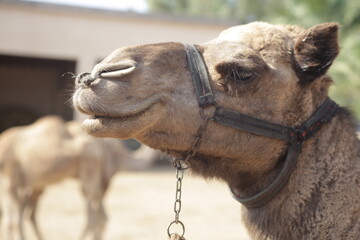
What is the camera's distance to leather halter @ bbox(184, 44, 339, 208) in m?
2.51

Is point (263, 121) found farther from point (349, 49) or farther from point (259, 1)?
point (259, 1)

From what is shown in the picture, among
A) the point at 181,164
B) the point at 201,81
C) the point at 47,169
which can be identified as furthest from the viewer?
the point at 47,169

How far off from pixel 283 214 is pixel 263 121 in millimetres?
476

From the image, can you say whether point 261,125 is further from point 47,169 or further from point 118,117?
point 47,169

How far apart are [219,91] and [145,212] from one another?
8.62 m

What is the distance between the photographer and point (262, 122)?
257 cm

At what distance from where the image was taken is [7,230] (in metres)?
8.11

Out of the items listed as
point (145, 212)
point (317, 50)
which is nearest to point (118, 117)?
point (317, 50)

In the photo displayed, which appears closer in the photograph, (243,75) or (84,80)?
(84,80)

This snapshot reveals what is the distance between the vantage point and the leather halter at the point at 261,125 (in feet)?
8.23

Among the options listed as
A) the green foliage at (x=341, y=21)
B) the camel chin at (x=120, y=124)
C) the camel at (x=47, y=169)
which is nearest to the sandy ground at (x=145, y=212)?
the camel at (x=47, y=169)

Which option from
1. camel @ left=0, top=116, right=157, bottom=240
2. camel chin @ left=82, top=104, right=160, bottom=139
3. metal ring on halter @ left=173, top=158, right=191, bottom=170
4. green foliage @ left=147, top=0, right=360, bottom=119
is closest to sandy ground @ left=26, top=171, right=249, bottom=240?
camel @ left=0, top=116, right=157, bottom=240

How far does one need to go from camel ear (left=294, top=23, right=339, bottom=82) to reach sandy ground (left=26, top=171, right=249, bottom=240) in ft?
16.7

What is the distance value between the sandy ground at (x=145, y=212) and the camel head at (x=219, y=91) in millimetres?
4987
